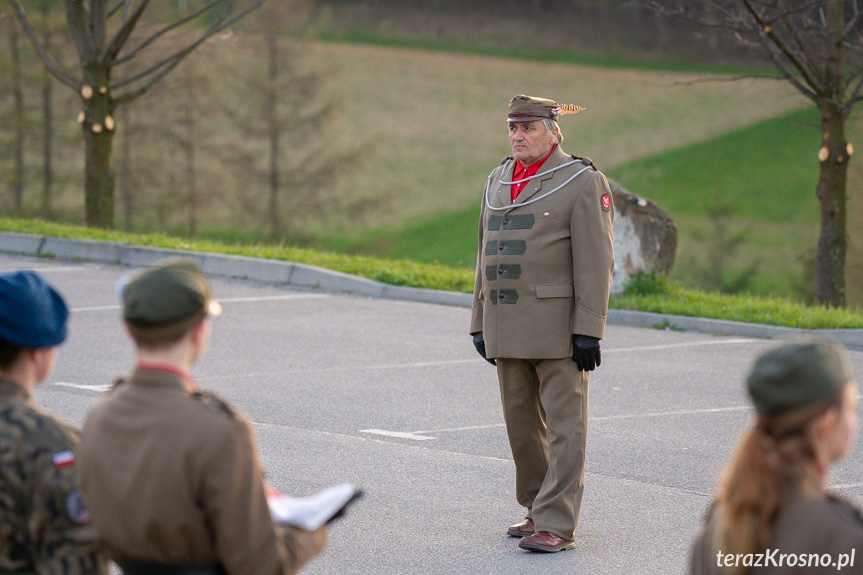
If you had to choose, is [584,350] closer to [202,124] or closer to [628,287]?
[628,287]

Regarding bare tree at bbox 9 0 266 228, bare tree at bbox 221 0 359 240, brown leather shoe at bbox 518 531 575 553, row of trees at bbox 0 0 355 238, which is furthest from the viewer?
bare tree at bbox 221 0 359 240

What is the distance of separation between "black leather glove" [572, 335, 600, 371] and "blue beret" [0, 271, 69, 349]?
119 inches

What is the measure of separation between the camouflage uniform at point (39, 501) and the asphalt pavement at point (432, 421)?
2.53m

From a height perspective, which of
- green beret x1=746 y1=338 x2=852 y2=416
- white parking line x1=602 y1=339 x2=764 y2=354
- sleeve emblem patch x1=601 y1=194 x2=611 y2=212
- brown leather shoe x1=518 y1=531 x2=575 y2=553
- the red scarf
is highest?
the red scarf

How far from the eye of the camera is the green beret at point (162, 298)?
2.51 meters

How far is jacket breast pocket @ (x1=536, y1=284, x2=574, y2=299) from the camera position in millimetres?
5312

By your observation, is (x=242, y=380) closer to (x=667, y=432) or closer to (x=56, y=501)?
(x=667, y=432)

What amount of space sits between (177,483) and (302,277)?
1137 centimetres

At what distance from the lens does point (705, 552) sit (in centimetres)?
229

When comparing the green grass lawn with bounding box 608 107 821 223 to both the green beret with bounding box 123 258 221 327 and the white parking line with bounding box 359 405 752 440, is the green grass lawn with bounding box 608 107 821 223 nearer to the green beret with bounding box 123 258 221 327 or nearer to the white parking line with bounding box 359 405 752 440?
the white parking line with bounding box 359 405 752 440

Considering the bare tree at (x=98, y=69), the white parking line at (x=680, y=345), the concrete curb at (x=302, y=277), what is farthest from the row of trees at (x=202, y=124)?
the white parking line at (x=680, y=345)

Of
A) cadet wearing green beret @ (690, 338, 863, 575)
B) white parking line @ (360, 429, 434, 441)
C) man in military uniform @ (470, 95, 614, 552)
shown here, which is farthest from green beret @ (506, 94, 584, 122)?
cadet wearing green beret @ (690, 338, 863, 575)

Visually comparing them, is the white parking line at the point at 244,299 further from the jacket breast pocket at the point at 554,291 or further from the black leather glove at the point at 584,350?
the black leather glove at the point at 584,350

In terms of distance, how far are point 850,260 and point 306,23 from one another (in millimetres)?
18878
